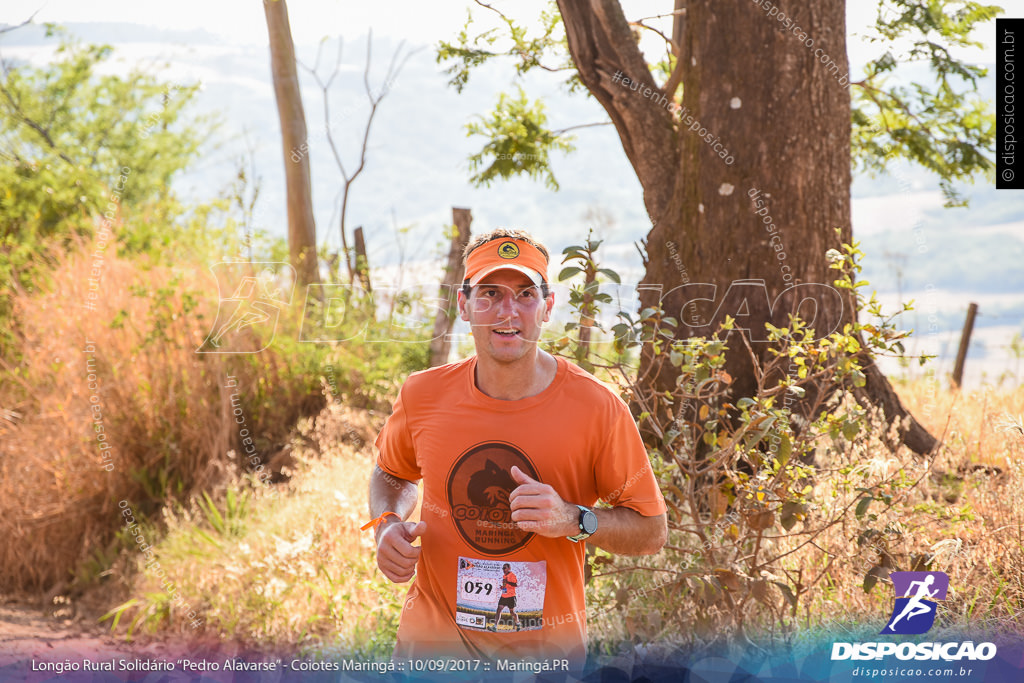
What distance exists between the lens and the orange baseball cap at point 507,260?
2439 millimetres

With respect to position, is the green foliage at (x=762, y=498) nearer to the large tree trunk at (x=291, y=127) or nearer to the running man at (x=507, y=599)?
the running man at (x=507, y=599)

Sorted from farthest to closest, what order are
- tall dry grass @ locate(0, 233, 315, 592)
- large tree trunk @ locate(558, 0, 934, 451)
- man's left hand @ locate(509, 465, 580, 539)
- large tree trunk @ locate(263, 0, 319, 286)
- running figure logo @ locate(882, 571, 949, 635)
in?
large tree trunk @ locate(263, 0, 319, 286) < tall dry grass @ locate(0, 233, 315, 592) < large tree trunk @ locate(558, 0, 934, 451) < running figure logo @ locate(882, 571, 949, 635) < man's left hand @ locate(509, 465, 580, 539)

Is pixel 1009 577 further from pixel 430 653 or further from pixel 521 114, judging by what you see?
pixel 521 114

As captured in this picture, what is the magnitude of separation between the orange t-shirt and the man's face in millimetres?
141

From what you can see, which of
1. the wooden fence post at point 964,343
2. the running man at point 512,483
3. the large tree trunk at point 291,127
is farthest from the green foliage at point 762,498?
the large tree trunk at point 291,127

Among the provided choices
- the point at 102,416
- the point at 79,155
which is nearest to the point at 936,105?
the point at 102,416

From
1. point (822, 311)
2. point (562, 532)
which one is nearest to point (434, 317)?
point (822, 311)

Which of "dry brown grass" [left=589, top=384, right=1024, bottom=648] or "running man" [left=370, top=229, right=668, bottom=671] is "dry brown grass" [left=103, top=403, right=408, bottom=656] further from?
"running man" [left=370, top=229, right=668, bottom=671]

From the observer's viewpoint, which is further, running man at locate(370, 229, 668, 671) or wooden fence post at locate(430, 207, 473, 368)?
wooden fence post at locate(430, 207, 473, 368)

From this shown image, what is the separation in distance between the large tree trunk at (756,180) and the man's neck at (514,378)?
8.02 feet

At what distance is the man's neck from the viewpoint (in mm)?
2438

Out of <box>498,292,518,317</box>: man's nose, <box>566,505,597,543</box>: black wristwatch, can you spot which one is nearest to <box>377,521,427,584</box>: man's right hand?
<box>566,505,597,543</box>: black wristwatch

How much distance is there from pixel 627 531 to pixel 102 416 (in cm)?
626

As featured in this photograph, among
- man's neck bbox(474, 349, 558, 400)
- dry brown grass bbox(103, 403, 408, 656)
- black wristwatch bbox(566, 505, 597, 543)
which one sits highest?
man's neck bbox(474, 349, 558, 400)
